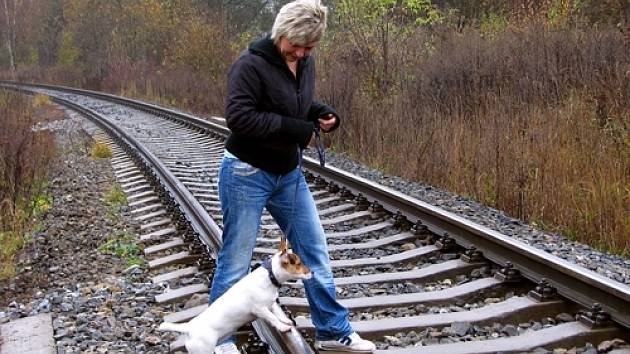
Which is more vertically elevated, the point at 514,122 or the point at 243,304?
the point at 514,122

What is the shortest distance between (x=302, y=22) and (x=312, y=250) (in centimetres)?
127

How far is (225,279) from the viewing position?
155 inches

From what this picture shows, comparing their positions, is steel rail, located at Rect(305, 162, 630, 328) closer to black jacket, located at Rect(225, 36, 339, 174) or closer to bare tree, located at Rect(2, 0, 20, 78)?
black jacket, located at Rect(225, 36, 339, 174)

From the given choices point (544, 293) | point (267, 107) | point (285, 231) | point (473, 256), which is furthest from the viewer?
point (473, 256)

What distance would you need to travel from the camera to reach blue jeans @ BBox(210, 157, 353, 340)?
149 inches

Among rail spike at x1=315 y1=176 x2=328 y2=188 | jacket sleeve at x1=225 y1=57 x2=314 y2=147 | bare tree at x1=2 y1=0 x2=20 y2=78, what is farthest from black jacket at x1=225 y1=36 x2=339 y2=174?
bare tree at x1=2 y1=0 x2=20 y2=78

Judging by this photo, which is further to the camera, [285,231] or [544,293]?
[544,293]

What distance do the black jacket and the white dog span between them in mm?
479

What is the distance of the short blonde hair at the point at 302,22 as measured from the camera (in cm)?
338

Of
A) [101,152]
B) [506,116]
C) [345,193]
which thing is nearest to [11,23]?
A: [101,152]

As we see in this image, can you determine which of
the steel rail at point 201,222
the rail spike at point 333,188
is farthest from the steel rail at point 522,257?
the steel rail at point 201,222

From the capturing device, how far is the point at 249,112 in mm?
3467

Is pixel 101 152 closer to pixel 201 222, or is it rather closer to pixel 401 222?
pixel 201 222

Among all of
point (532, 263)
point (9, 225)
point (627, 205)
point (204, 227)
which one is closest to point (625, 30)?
point (627, 205)
